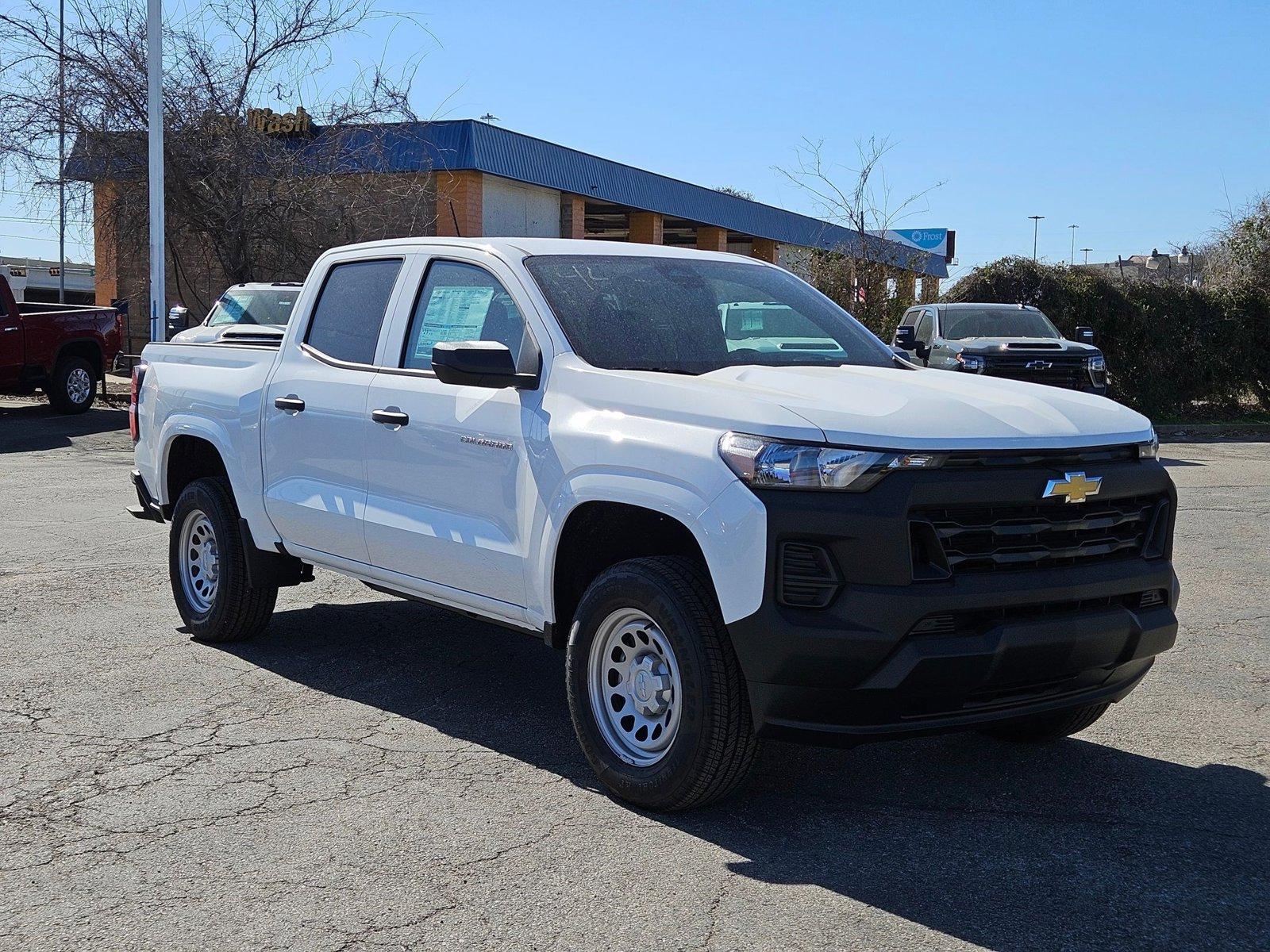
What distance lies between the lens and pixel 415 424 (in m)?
5.61

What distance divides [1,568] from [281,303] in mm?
8510

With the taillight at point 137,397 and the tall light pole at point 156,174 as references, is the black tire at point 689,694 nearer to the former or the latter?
the taillight at point 137,397

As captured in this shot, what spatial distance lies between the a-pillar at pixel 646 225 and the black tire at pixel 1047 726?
35347 mm

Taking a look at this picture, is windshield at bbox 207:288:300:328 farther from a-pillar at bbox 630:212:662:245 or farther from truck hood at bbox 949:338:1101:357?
a-pillar at bbox 630:212:662:245

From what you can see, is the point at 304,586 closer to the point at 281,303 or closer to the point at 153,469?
the point at 153,469

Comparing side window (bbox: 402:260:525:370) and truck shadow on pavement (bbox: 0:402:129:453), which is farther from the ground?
side window (bbox: 402:260:525:370)

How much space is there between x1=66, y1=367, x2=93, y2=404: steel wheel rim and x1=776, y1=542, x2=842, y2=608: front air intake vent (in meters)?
19.7

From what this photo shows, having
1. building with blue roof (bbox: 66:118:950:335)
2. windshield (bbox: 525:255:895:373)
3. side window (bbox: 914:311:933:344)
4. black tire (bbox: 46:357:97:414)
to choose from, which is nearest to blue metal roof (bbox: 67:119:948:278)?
building with blue roof (bbox: 66:118:950:335)

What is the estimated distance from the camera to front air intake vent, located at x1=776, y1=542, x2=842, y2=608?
13.5ft

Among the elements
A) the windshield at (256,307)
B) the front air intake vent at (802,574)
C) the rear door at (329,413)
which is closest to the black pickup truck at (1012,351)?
the windshield at (256,307)

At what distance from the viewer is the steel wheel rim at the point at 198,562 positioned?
7129 mm

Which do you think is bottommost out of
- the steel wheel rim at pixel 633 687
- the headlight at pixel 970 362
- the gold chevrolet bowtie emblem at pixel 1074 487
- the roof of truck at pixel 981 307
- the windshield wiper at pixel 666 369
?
the steel wheel rim at pixel 633 687

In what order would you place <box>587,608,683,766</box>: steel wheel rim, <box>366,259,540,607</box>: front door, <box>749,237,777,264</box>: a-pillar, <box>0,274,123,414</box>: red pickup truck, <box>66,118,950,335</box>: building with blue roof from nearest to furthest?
<box>587,608,683,766</box>: steel wheel rim
<box>366,259,540,607</box>: front door
<box>0,274,123,414</box>: red pickup truck
<box>66,118,950,335</box>: building with blue roof
<box>749,237,777,264</box>: a-pillar

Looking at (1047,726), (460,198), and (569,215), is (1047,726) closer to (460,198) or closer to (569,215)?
(460,198)
